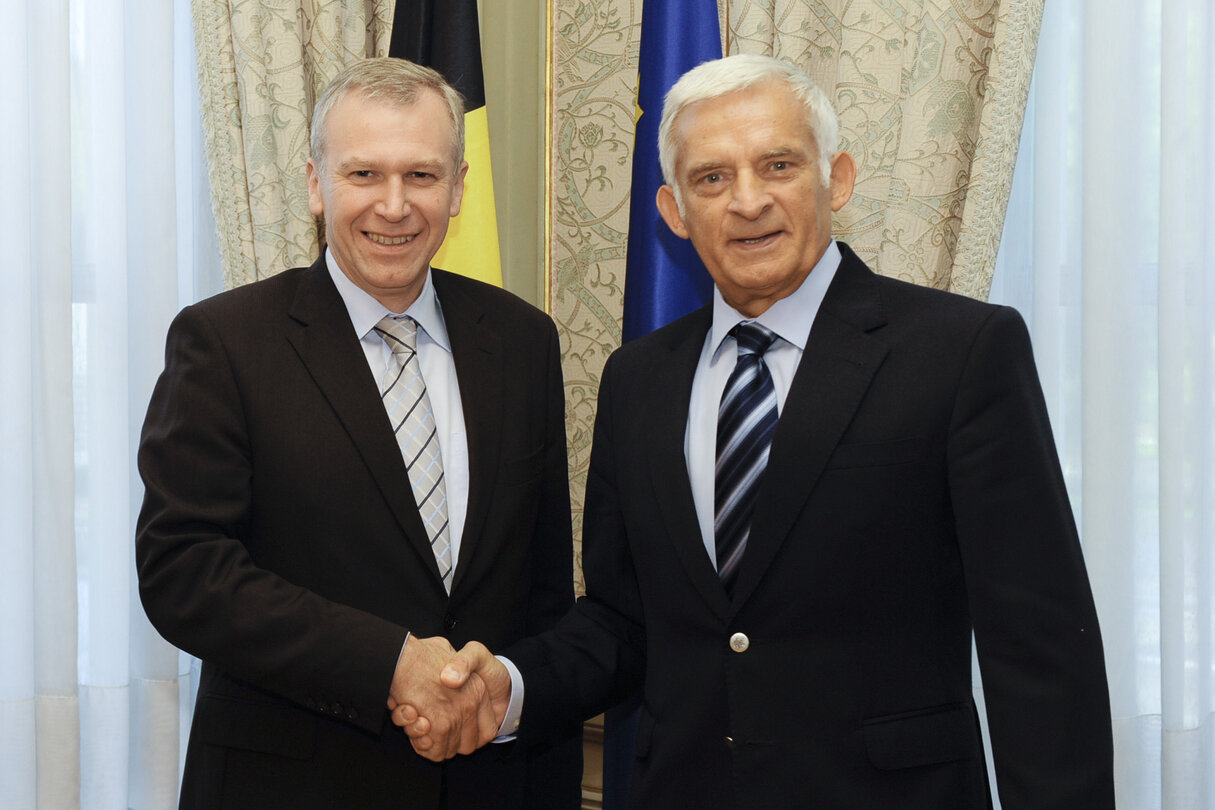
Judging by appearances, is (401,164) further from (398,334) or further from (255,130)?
(255,130)

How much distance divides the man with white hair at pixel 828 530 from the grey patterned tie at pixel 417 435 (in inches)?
7.9

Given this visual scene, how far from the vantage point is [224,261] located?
2.70m

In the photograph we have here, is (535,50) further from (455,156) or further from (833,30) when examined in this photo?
(455,156)

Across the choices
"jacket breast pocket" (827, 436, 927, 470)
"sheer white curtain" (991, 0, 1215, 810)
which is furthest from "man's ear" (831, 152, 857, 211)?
"sheer white curtain" (991, 0, 1215, 810)

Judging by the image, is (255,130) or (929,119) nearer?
(929,119)

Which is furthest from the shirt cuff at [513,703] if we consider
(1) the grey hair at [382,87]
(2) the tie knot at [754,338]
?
(1) the grey hair at [382,87]

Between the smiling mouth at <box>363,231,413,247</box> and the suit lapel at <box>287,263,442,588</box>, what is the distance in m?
0.12

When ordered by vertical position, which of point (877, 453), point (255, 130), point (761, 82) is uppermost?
point (255, 130)

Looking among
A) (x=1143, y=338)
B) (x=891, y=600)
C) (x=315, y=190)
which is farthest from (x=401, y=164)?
(x=1143, y=338)

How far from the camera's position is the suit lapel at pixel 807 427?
5.23ft

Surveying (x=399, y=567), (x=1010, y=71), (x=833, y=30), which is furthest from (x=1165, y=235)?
(x=399, y=567)

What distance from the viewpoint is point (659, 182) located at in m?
2.60

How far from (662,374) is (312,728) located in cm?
83

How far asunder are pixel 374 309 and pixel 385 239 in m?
0.13
